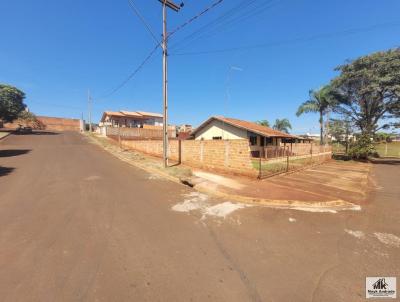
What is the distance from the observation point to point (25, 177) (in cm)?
868

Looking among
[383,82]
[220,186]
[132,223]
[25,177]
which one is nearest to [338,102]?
[383,82]

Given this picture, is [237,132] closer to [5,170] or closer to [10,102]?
[5,170]

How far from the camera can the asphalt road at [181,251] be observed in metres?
2.56

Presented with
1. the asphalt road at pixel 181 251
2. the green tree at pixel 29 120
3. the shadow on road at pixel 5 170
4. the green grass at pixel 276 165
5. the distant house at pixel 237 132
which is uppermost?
the green tree at pixel 29 120

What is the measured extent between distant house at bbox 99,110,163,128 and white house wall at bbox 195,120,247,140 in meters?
20.2

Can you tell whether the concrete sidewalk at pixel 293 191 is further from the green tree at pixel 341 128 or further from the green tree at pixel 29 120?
the green tree at pixel 29 120

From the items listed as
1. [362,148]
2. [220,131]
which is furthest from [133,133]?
[362,148]

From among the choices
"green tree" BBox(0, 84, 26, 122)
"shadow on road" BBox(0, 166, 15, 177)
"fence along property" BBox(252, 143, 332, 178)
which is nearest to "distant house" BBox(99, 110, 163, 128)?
"green tree" BBox(0, 84, 26, 122)

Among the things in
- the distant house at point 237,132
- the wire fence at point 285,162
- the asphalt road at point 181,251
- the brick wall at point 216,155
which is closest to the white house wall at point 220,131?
the distant house at point 237,132

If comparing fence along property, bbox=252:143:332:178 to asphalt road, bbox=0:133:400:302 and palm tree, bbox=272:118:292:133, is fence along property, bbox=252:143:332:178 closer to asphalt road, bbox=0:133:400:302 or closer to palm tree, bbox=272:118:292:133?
asphalt road, bbox=0:133:400:302

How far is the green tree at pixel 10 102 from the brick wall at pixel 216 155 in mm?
36696

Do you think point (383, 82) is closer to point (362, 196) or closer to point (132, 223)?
point (362, 196)

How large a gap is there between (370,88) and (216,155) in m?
18.3

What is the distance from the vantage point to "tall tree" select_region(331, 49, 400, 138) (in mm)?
18562
